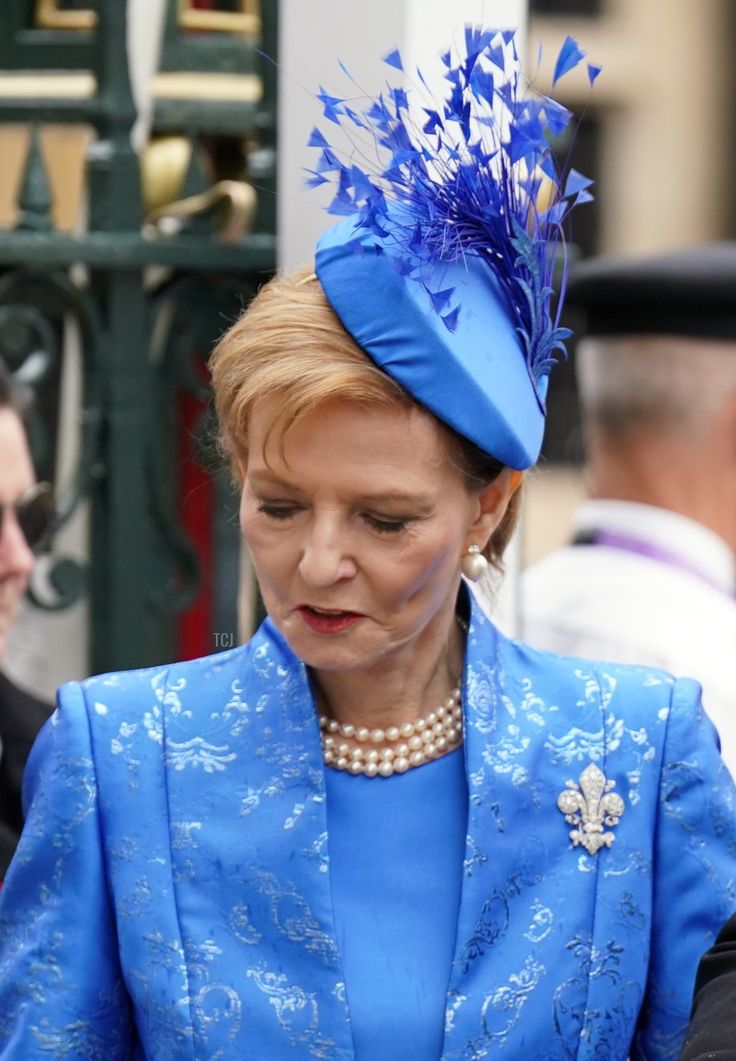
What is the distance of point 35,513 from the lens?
122 inches

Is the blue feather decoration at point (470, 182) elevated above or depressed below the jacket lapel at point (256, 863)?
above

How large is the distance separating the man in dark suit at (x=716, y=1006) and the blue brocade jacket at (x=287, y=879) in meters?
0.16

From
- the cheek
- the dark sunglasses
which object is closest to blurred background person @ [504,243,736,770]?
the dark sunglasses

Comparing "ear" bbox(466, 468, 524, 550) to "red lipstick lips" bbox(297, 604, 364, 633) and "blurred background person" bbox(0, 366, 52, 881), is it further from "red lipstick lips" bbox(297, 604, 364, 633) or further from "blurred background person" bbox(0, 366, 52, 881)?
"blurred background person" bbox(0, 366, 52, 881)

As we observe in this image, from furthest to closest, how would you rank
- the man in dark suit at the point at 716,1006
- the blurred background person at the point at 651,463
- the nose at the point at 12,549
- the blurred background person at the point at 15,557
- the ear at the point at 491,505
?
the blurred background person at the point at 651,463 → the nose at the point at 12,549 → the blurred background person at the point at 15,557 → the ear at the point at 491,505 → the man in dark suit at the point at 716,1006

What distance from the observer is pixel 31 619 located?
11.2 ft

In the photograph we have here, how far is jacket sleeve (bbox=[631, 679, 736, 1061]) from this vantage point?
2.21 meters

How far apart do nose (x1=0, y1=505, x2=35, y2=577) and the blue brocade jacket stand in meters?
0.81

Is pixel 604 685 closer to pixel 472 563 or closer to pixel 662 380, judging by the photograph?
pixel 472 563

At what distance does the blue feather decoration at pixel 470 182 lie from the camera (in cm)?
208

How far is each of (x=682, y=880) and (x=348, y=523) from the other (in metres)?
0.56

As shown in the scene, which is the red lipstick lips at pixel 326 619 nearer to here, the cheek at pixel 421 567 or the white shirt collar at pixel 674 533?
the cheek at pixel 421 567

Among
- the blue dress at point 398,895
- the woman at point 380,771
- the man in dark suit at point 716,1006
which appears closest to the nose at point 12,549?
the woman at point 380,771

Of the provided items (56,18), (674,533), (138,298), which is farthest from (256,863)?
(674,533)
